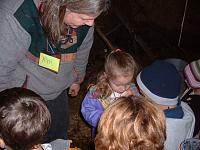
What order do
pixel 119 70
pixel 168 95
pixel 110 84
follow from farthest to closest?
pixel 110 84, pixel 119 70, pixel 168 95

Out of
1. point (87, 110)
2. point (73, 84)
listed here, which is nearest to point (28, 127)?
point (87, 110)

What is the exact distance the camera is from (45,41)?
236 cm

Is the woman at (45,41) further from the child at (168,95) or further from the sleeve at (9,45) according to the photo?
the child at (168,95)

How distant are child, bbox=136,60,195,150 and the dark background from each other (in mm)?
3290

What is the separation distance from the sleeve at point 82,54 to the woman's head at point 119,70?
0.72 ft

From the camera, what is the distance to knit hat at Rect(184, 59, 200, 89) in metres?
3.02

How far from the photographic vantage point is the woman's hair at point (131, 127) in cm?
189

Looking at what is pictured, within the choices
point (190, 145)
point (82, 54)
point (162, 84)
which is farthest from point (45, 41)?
point (190, 145)

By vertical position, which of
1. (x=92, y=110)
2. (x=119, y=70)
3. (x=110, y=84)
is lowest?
(x=92, y=110)

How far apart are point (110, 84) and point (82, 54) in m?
0.35

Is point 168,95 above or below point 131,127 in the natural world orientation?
below

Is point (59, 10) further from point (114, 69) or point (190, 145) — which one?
point (190, 145)

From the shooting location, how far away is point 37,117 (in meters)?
1.98

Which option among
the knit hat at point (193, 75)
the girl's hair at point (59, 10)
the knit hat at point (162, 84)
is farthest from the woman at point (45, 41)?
the knit hat at point (193, 75)
